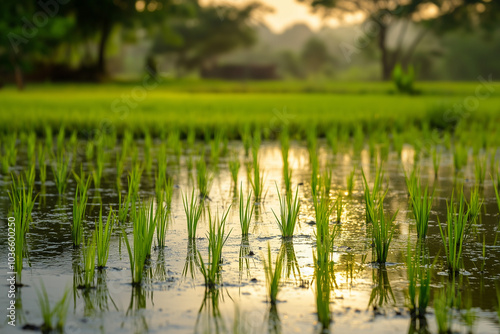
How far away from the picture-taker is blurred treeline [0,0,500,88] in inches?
1029

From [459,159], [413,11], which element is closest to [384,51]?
[413,11]

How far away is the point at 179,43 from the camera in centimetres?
3803

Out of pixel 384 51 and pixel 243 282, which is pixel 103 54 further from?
pixel 243 282

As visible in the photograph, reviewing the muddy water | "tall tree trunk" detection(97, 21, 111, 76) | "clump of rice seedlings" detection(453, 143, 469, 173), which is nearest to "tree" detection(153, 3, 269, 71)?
"tall tree trunk" detection(97, 21, 111, 76)

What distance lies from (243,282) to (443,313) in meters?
0.91

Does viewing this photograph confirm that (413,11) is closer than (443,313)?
No

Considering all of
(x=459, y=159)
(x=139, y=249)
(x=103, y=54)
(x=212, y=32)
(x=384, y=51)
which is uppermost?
(x=212, y=32)

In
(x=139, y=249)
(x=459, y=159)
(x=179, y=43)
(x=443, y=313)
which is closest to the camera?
(x=443, y=313)

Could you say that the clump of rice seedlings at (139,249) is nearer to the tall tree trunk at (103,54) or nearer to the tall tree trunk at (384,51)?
the tall tree trunk at (103,54)

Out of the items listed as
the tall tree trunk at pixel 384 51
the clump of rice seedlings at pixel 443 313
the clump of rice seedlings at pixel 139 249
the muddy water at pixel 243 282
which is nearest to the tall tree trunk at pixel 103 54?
the tall tree trunk at pixel 384 51

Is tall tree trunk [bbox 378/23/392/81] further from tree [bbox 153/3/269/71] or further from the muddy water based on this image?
the muddy water

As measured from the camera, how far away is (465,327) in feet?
8.05

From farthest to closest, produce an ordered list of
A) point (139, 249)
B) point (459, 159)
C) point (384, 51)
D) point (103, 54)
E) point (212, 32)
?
point (212, 32) → point (384, 51) → point (103, 54) → point (459, 159) → point (139, 249)

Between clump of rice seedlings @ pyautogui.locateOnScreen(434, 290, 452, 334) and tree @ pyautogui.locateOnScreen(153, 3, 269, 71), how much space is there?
47037 millimetres
